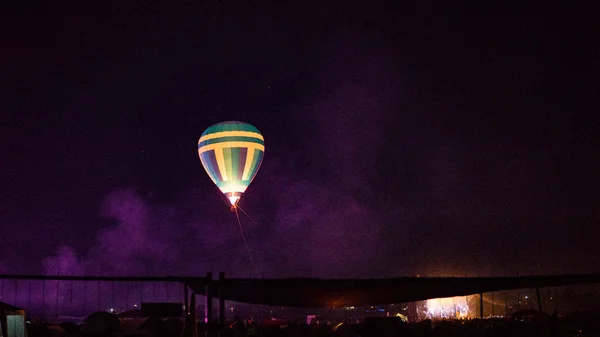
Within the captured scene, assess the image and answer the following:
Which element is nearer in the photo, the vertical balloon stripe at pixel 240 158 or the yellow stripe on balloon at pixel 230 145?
the yellow stripe on balloon at pixel 230 145

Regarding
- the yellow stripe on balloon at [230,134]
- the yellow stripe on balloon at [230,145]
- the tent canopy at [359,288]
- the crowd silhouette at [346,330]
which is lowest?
the crowd silhouette at [346,330]

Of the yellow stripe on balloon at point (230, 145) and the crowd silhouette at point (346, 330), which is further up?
the yellow stripe on balloon at point (230, 145)

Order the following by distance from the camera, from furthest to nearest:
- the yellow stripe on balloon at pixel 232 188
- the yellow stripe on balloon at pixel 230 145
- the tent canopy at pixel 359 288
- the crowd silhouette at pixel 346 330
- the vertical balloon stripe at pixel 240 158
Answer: the yellow stripe on balloon at pixel 232 188 < the vertical balloon stripe at pixel 240 158 < the yellow stripe on balloon at pixel 230 145 < the crowd silhouette at pixel 346 330 < the tent canopy at pixel 359 288

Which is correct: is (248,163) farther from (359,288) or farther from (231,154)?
(359,288)

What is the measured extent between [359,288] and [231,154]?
2275 cm

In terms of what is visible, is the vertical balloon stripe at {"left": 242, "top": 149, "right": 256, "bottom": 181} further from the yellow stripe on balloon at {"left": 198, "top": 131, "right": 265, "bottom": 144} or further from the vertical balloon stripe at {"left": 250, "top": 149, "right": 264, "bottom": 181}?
the yellow stripe on balloon at {"left": 198, "top": 131, "right": 265, "bottom": 144}

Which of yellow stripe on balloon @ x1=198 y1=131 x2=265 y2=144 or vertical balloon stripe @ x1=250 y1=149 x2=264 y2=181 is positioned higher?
yellow stripe on balloon @ x1=198 y1=131 x2=265 y2=144

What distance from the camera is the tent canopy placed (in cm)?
1299

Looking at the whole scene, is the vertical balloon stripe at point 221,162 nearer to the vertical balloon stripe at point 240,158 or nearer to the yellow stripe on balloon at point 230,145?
the yellow stripe on balloon at point 230,145

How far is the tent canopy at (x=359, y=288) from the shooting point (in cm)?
1299

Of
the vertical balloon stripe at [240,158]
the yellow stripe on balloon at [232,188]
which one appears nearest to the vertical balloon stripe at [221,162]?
the yellow stripe on balloon at [232,188]

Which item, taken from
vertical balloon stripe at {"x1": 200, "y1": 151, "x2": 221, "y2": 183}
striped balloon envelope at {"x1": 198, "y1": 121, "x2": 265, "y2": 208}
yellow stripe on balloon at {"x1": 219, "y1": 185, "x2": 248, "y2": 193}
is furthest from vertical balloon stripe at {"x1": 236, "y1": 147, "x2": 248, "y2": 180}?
vertical balloon stripe at {"x1": 200, "y1": 151, "x2": 221, "y2": 183}

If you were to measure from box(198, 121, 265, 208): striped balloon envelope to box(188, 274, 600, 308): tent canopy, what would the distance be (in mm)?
20134

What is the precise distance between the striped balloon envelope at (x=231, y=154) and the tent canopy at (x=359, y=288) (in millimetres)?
20134
